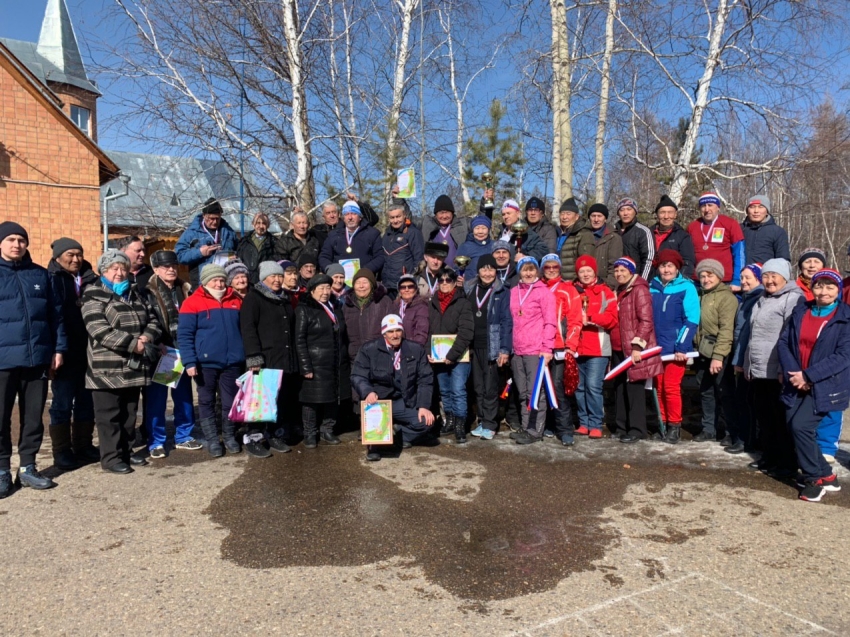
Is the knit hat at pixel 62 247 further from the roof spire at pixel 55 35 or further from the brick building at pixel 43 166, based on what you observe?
the roof spire at pixel 55 35

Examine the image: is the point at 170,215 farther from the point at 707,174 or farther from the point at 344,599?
the point at 707,174

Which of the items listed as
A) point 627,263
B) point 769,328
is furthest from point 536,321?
point 769,328

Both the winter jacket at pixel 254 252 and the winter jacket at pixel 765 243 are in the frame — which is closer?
the winter jacket at pixel 765 243

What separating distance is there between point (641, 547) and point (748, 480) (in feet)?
6.74

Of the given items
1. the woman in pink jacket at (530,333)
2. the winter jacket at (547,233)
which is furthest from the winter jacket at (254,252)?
the winter jacket at (547,233)

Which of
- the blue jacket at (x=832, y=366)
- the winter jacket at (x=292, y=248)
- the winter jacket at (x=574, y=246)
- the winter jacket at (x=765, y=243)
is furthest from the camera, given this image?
the winter jacket at (x=292, y=248)

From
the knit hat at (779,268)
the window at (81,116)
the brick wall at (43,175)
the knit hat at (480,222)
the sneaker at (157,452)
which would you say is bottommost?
the sneaker at (157,452)

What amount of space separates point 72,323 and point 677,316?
6187 mm

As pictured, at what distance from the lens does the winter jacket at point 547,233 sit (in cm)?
771

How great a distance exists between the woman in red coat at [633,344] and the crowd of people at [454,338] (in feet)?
0.07

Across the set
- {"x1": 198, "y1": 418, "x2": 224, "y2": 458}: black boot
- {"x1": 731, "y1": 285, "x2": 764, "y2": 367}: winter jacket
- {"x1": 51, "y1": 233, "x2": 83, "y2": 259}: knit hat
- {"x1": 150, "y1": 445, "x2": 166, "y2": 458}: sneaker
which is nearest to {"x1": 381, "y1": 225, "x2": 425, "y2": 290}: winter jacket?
{"x1": 198, "y1": 418, "x2": 224, "y2": 458}: black boot

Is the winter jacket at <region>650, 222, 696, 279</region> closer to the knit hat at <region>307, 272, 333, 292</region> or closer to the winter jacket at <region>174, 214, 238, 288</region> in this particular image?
the knit hat at <region>307, 272, 333, 292</region>

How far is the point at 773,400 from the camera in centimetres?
573

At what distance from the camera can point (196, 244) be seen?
7.61 metres
